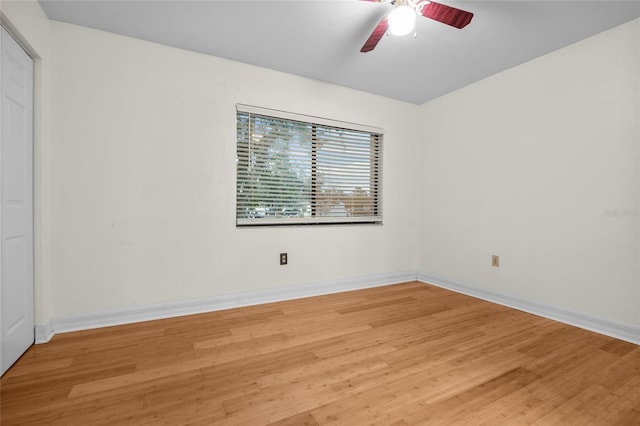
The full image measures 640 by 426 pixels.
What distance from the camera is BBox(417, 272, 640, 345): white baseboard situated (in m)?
2.21

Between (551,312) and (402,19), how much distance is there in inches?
109

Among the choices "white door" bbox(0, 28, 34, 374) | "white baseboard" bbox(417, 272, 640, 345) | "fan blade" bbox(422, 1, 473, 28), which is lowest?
"white baseboard" bbox(417, 272, 640, 345)

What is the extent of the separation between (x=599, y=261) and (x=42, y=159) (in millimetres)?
4418

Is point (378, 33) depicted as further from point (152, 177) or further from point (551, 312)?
point (551, 312)

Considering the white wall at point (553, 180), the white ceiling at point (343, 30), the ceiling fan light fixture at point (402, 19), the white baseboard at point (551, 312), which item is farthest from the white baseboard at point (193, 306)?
the ceiling fan light fixture at point (402, 19)

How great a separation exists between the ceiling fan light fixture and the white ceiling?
1.34 feet

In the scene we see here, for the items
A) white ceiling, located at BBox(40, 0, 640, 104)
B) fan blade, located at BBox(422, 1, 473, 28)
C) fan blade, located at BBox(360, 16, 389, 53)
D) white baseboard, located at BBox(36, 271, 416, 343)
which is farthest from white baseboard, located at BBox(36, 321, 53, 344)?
fan blade, located at BBox(422, 1, 473, 28)

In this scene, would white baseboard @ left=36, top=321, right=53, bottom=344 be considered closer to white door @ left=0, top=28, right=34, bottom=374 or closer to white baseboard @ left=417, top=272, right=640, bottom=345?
white door @ left=0, top=28, right=34, bottom=374

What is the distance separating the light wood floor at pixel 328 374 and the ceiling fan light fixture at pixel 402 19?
211 centimetres

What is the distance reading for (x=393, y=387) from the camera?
158cm

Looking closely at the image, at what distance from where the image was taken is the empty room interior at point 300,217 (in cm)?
161

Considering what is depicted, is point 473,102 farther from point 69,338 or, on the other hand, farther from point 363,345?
point 69,338

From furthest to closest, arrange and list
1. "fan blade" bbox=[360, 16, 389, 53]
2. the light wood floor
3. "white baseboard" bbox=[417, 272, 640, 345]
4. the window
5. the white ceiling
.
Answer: the window, "white baseboard" bbox=[417, 272, 640, 345], the white ceiling, "fan blade" bbox=[360, 16, 389, 53], the light wood floor

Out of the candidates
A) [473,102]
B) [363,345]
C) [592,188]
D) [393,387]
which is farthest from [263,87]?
[592,188]
